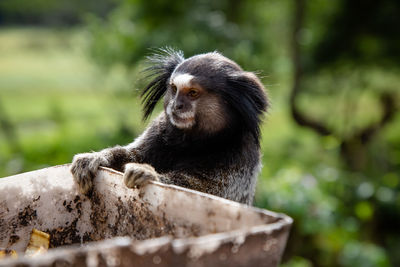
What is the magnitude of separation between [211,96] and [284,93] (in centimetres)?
633

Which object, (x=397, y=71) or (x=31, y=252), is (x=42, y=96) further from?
(x=31, y=252)

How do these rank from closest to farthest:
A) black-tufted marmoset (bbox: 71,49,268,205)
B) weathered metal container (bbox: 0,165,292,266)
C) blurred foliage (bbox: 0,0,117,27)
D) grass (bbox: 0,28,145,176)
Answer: weathered metal container (bbox: 0,165,292,266) < black-tufted marmoset (bbox: 71,49,268,205) < grass (bbox: 0,28,145,176) < blurred foliage (bbox: 0,0,117,27)

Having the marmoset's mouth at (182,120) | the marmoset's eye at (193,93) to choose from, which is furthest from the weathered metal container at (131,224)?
the marmoset's eye at (193,93)

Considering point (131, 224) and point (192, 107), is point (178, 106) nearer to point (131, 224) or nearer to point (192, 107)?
point (192, 107)

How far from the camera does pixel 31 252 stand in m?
1.47

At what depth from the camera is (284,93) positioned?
28.2 feet

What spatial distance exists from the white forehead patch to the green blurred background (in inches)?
82.0

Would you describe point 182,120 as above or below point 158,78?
below

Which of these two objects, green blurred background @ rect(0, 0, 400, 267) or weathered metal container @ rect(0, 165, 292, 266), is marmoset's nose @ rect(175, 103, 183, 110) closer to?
weathered metal container @ rect(0, 165, 292, 266)

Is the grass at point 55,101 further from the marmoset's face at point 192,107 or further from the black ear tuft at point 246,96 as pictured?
the black ear tuft at point 246,96

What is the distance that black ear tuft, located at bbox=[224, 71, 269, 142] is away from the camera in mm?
2349

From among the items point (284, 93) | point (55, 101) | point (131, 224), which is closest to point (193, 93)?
point (131, 224)

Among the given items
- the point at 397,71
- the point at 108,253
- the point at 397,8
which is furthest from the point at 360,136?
the point at 108,253

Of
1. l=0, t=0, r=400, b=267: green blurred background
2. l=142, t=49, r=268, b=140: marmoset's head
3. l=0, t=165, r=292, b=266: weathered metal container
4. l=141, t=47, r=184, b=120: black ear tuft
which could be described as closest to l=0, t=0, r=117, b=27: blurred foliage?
l=0, t=0, r=400, b=267: green blurred background
